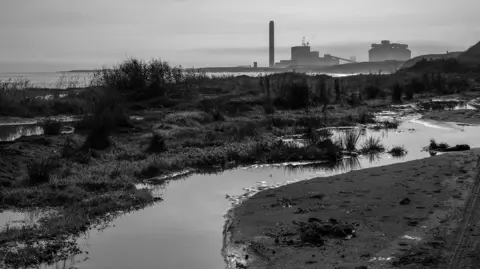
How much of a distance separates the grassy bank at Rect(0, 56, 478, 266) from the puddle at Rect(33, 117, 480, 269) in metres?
0.46

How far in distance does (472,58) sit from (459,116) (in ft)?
211

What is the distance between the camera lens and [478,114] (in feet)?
80.1

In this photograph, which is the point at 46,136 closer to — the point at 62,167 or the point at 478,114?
the point at 62,167

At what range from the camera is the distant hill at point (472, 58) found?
249ft

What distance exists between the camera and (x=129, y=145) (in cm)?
1623

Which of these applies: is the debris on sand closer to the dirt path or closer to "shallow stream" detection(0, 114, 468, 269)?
"shallow stream" detection(0, 114, 468, 269)

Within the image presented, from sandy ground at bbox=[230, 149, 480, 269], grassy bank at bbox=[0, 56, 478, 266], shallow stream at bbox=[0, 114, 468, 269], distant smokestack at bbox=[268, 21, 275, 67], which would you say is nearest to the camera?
sandy ground at bbox=[230, 149, 480, 269]

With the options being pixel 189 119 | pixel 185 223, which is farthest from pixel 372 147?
pixel 189 119

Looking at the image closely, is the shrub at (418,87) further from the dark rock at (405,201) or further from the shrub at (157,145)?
the dark rock at (405,201)

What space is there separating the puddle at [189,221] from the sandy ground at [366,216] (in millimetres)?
410

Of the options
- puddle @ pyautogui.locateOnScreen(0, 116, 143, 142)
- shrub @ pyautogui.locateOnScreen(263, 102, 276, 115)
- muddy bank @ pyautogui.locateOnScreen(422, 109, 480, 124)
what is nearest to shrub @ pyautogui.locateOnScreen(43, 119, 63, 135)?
puddle @ pyautogui.locateOnScreen(0, 116, 143, 142)

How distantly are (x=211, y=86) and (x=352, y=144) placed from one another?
28544 millimetres

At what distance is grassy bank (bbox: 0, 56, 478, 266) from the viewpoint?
30.5ft

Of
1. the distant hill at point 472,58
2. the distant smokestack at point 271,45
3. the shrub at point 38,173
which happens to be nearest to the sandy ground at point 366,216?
the shrub at point 38,173
